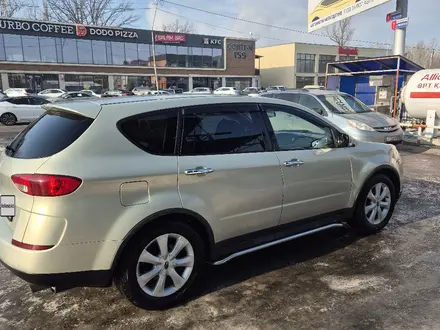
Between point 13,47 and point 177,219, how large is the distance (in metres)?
44.9

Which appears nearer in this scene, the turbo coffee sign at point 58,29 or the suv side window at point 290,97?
the suv side window at point 290,97

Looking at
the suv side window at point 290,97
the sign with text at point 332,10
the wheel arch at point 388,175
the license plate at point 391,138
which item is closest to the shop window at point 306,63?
the sign with text at point 332,10

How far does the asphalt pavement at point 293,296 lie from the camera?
3002mm

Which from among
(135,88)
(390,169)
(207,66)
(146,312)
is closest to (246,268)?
(146,312)

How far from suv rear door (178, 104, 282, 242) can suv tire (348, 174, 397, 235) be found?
4.43ft

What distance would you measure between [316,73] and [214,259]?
2431 inches

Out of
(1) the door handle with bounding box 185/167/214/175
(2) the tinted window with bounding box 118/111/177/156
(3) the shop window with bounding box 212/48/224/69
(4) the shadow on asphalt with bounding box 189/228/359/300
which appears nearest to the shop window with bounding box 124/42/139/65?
(3) the shop window with bounding box 212/48/224/69

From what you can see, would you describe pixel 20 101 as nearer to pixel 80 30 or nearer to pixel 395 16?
pixel 395 16

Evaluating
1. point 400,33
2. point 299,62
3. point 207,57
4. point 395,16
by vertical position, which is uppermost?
point 207,57

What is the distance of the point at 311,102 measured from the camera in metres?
10.5

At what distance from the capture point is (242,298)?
3346 mm

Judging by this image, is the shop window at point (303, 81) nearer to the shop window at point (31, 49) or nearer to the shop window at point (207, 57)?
the shop window at point (207, 57)

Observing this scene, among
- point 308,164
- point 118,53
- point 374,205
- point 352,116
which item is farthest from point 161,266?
point 118,53

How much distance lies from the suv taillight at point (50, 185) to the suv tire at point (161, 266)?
A: 63cm
